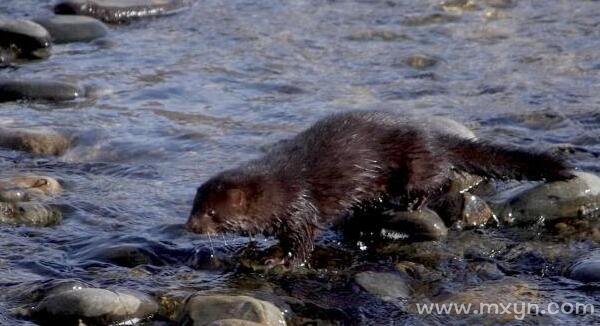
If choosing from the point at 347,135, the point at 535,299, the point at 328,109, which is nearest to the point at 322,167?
the point at 347,135

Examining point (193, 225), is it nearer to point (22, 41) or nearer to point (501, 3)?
point (22, 41)

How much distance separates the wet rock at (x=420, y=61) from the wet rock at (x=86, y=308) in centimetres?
561

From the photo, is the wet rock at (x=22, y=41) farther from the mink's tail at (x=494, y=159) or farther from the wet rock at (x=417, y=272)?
the wet rock at (x=417, y=272)

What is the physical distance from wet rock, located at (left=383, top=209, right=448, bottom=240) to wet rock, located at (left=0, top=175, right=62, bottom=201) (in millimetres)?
2110

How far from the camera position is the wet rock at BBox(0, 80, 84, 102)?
9.69 meters

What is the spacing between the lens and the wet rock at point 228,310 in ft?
18.1

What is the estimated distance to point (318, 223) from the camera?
6875 millimetres

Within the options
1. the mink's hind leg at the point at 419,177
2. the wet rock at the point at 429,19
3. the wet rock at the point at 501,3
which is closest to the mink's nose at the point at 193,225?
the mink's hind leg at the point at 419,177

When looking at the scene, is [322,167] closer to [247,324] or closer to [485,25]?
[247,324]

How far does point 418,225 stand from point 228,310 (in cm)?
168

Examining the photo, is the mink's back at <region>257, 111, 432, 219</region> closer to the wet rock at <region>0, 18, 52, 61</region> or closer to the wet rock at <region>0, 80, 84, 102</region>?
the wet rock at <region>0, 80, 84, 102</region>

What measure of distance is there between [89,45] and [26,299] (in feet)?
20.1

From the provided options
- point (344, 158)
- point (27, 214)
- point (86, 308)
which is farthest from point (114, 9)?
point (86, 308)

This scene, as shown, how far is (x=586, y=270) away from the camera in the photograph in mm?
6219
